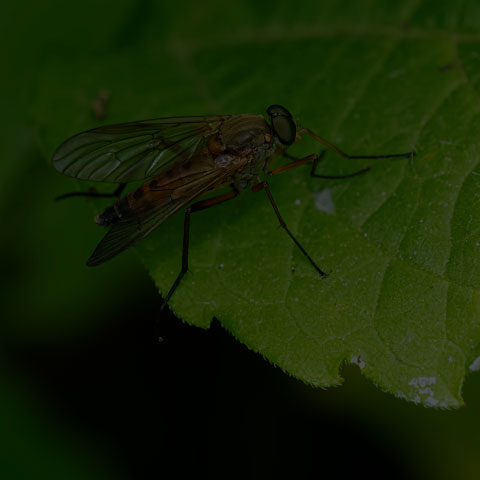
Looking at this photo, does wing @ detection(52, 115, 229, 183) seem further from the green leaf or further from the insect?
the green leaf

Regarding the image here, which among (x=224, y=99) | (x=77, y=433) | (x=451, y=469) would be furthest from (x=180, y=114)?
(x=451, y=469)

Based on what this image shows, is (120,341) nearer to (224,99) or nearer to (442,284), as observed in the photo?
(224,99)

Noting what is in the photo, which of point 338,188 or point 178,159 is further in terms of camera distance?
point 178,159

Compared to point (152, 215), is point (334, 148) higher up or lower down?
lower down

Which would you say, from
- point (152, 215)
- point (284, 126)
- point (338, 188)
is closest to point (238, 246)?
point (152, 215)

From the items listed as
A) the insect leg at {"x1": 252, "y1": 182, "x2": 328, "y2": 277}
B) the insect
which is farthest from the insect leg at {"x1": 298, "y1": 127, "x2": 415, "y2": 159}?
the insect leg at {"x1": 252, "y1": 182, "x2": 328, "y2": 277}

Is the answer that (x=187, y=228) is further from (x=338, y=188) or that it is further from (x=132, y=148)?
(x=338, y=188)

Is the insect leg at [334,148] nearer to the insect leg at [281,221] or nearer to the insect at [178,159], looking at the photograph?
the insect at [178,159]
